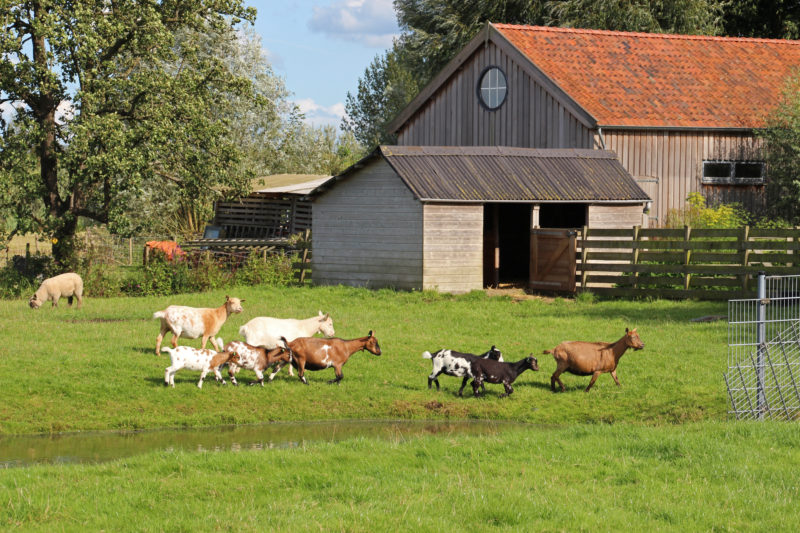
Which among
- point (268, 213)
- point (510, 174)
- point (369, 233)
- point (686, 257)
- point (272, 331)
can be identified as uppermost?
point (510, 174)

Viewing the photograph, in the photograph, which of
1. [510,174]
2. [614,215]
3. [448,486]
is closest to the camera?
[448,486]

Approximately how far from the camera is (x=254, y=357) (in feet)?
52.7

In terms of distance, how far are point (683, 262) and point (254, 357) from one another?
1588 centimetres

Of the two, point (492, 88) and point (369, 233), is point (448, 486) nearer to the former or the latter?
point (369, 233)

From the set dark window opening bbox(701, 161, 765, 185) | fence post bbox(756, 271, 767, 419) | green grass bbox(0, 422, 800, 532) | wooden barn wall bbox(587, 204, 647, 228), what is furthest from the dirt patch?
green grass bbox(0, 422, 800, 532)

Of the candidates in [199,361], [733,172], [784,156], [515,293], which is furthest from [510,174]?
[199,361]

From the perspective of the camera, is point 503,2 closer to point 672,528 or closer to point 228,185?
point 228,185

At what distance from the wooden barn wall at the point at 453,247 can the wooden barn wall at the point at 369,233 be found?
30 centimetres

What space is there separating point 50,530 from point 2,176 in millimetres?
24931

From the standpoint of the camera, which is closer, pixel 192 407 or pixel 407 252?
pixel 192 407

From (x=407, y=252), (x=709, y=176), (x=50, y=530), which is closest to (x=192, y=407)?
(x=50, y=530)

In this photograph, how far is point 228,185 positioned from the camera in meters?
36.0

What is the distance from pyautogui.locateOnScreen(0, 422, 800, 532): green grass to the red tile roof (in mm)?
25860

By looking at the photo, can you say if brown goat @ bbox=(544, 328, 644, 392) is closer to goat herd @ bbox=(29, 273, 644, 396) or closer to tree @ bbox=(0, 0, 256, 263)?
goat herd @ bbox=(29, 273, 644, 396)
